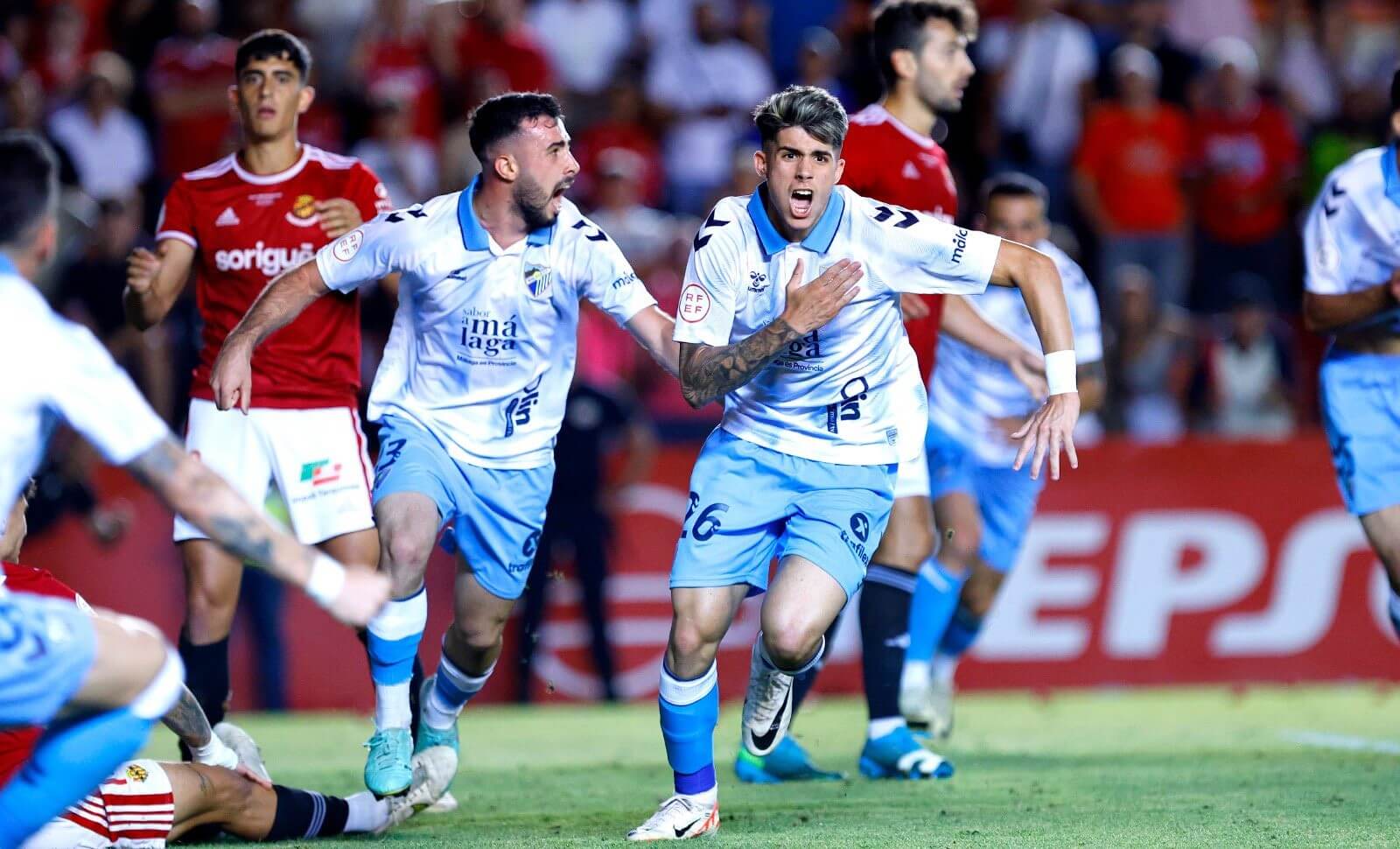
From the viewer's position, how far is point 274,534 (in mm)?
4715

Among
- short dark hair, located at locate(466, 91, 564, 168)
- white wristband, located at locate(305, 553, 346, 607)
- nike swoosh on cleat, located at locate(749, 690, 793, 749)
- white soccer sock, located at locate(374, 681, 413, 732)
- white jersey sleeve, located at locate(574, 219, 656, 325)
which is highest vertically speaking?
short dark hair, located at locate(466, 91, 564, 168)

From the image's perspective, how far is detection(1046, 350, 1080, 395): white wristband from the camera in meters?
6.55

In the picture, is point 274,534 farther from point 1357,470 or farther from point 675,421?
point 675,421

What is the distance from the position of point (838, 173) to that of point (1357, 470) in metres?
2.94

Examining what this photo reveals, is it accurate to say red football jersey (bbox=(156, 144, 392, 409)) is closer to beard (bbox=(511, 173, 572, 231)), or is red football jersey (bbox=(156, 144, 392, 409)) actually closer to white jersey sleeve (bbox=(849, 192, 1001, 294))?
beard (bbox=(511, 173, 572, 231))

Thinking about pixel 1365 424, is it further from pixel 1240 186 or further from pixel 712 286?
pixel 1240 186

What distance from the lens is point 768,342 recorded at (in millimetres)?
6168

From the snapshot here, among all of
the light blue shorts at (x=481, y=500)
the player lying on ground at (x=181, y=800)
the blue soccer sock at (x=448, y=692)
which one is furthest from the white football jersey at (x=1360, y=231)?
the player lying on ground at (x=181, y=800)

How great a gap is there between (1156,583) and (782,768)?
5.57 metres

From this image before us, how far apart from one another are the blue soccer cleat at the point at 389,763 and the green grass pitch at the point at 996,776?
0.70 ft

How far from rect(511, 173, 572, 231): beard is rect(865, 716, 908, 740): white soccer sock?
2.81 meters

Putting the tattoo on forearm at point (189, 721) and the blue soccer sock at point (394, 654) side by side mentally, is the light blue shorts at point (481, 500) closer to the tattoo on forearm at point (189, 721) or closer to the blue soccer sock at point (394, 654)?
the blue soccer sock at point (394, 654)

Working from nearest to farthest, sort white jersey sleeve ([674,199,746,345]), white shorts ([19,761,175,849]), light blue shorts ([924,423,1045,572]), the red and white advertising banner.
Result: white shorts ([19,761,175,849]) → white jersey sleeve ([674,199,746,345]) → light blue shorts ([924,423,1045,572]) → the red and white advertising banner

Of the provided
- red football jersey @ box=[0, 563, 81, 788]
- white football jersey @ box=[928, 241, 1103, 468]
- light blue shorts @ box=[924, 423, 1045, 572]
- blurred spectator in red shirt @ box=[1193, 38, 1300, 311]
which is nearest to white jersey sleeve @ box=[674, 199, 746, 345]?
red football jersey @ box=[0, 563, 81, 788]
